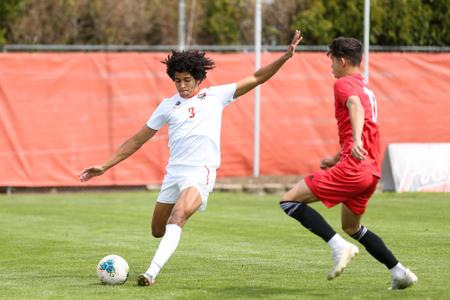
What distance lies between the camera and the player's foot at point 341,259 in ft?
30.9

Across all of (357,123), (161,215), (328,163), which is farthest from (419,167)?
(357,123)

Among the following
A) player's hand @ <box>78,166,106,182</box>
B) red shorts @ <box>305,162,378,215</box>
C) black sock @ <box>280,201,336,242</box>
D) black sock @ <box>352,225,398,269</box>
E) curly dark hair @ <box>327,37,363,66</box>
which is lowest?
black sock @ <box>352,225,398,269</box>

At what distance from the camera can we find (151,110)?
2364 cm

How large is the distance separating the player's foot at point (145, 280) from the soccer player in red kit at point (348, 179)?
129cm

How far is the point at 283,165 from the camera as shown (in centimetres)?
2403

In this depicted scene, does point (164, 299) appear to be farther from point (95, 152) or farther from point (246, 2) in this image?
point (246, 2)

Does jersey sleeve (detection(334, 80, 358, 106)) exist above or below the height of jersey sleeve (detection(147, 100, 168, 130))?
above

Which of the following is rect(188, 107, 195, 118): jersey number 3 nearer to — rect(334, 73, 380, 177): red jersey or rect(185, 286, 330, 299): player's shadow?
rect(334, 73, 380, 177): red jersey

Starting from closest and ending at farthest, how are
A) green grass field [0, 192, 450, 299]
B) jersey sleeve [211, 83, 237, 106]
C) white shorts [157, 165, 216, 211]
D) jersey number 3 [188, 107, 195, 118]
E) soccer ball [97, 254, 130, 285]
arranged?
1. green grass field [0, 192, 450, 299]
2. soccer ball [97, 254, 130, 285]
3. white shorts [157, 165, 216, 211]
4. jersey number 3 [188, 107, 195, 118]
5. jersey sleeve [211, 83, 237, 106]

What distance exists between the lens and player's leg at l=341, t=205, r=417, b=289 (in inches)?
382

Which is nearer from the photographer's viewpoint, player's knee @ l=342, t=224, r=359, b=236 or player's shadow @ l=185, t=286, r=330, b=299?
player's shadow @ l=185, t=286, r=330, b=299

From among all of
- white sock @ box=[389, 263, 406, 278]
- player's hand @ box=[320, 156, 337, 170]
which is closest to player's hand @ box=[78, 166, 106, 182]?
player's hand @ box=[320, 156, 337, 170]

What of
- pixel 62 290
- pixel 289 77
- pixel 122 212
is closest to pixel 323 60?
pixel 289 77

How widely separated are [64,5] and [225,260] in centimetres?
2703
